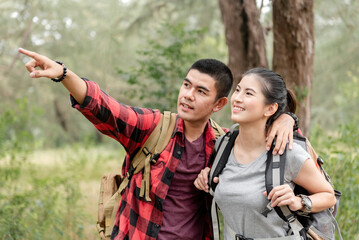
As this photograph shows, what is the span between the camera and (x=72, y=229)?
4832 mm

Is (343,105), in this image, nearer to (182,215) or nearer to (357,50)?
(357,50)

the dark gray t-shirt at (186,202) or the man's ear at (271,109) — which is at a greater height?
the man's ear at (271,109)

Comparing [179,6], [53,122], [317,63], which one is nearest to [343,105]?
[317,63]

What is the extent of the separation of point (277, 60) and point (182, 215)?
2052 mm

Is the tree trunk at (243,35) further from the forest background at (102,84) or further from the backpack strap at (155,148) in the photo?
the backpack strap at (155,148)

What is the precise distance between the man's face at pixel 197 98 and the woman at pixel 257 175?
12.4 inches

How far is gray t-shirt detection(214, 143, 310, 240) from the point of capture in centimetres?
204

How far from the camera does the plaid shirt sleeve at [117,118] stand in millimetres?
2145

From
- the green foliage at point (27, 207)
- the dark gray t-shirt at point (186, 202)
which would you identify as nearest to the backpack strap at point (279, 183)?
the dark gray t-shirt at point (186, 202)

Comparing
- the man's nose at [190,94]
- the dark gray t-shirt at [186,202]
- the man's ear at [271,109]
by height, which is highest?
the man's nose at [190,94]

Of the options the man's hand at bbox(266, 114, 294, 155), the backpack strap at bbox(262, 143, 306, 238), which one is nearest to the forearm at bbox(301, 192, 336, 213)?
the backpack strap at bbox(262, 143, 306, 238)

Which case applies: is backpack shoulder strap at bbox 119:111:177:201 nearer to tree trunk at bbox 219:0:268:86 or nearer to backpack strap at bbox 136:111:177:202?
backpack strap at bbox 136:111:177:202

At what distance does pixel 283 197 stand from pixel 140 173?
3.07ft

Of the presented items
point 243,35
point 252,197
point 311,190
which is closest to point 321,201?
point 311,190
